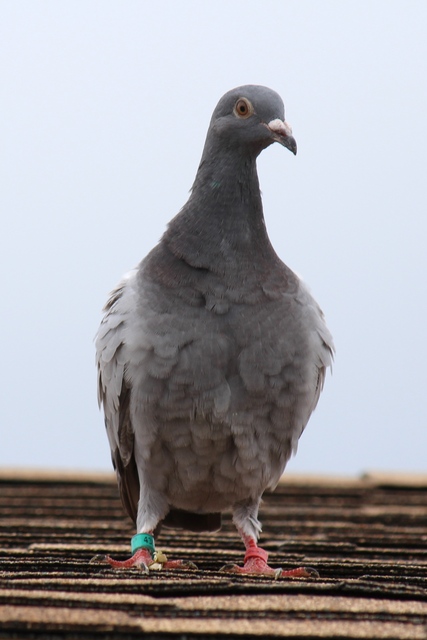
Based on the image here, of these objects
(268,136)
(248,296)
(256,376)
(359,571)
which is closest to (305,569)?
(359,571)

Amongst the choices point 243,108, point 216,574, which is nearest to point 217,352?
point 216,574

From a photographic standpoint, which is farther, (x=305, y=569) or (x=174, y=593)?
(x=305, y=569)

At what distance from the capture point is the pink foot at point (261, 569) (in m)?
3.44

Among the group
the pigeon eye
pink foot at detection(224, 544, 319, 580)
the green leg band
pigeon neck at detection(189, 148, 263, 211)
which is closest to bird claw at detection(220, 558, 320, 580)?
pink foot at detection(224, 544, 319, 580)

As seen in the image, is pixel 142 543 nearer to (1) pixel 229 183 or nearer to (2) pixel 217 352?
(2) pixel 217 352

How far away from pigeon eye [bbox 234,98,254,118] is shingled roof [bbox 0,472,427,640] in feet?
6.19

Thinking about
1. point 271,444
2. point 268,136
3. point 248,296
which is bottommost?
point 271,444

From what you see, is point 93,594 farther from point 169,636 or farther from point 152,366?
point 152,366

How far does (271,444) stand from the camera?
4.28 metres

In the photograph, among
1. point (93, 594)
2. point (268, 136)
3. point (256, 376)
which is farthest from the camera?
point (268, 136)

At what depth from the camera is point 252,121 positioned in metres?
4.46

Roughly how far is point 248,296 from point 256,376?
0.32 m

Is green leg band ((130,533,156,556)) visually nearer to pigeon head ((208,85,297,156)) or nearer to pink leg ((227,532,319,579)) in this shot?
pink leg ((227,532,319,579))

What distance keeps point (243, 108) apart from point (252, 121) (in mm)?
79
